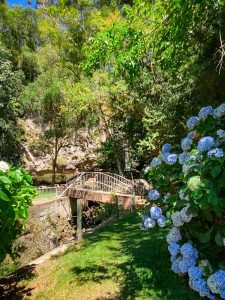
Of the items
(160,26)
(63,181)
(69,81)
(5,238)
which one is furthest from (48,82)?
(5,238)

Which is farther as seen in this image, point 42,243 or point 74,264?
point 42,243

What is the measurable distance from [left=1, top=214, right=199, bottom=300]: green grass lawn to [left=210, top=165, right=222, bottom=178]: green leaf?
6.92ft

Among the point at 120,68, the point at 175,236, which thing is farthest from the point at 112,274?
the point at 120,68

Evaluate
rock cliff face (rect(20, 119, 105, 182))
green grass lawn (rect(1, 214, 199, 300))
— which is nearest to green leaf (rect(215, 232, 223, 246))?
green grass lawn (rect(1, 214, 199, 300))

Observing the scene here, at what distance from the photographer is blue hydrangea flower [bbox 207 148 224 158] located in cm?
273

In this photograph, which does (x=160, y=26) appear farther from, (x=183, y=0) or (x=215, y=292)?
(x=215, y=292)

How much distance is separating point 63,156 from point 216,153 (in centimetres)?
2720

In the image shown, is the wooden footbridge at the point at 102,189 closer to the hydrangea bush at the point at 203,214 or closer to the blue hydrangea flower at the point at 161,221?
the blue hydrangea flower at the point at 161,221

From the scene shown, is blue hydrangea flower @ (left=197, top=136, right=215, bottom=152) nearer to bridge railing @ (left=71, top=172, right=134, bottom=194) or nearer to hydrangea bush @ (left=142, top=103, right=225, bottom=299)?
hydrangea bush @ (left=142, top=103, right=225, bottom=299)

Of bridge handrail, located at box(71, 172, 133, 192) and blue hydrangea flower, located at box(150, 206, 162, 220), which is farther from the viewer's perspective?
bridge handrail, located at box(71, 172, 133, 192)

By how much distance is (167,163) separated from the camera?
3867mm

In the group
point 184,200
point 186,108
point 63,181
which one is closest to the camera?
point 184,200

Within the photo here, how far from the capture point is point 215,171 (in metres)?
2.65

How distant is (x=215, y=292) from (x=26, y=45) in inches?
1343
